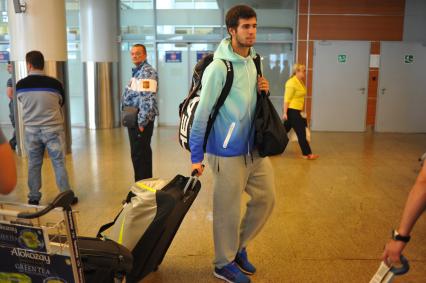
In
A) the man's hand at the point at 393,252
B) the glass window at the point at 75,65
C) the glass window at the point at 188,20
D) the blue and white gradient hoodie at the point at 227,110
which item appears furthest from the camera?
the glass window at the point at 75,65

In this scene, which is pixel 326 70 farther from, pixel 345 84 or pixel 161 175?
pixel 161 175

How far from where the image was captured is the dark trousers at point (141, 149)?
16.4 feet

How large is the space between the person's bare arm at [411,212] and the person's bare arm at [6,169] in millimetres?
1306

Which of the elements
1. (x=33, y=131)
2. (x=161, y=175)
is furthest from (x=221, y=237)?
(x=161, y=175)

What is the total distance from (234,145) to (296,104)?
4638mm

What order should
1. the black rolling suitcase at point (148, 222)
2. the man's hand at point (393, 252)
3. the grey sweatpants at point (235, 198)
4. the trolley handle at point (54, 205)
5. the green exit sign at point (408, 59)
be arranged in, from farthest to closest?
the green exit sign at point (408, 59)
the grey sweatpants at point (235, 198)
the black rolling suitcase at point (148, 222)
the trolley handle at point (54, 205)
the man's hand at point (393, 252)

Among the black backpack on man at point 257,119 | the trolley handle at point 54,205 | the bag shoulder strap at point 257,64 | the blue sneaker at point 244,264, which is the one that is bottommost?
the blue sneaker at point 244,264

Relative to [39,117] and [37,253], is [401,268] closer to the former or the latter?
[37,253]

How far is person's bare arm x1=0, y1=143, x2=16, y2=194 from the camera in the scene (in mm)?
1517

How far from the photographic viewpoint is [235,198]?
3.04m

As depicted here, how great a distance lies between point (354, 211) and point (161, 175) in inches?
105

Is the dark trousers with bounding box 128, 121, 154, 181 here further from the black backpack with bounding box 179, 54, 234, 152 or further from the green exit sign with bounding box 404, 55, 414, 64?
the green exit sign with bounding box 404, 55, 414, 64

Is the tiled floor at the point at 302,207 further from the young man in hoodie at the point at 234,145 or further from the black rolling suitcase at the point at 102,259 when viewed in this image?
the black rolling suitcase at the point at 102,259

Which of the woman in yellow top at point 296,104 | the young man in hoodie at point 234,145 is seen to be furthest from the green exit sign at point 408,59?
the young man in hoodie at point 234,145
